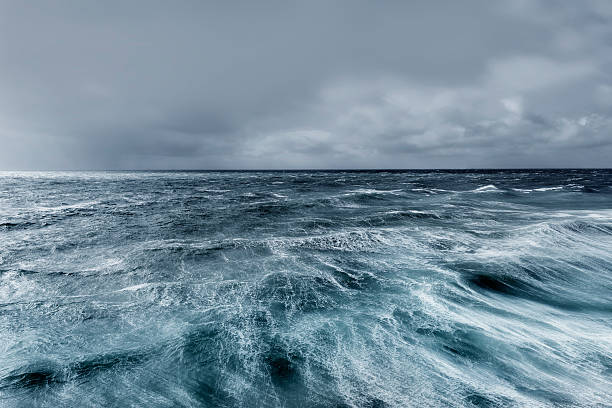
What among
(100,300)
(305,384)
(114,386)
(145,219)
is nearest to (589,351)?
(305,384)

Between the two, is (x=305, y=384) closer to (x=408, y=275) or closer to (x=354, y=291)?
(x=354, y=291)

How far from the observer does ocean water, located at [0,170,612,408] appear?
6.12m

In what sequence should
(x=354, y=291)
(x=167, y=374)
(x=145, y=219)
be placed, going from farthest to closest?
(x=145, y=219) → (x=354, y=291) → (x=167, y=374)

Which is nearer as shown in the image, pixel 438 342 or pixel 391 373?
pixel 391 373

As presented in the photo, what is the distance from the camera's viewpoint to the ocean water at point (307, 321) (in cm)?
612

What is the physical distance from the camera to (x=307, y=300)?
396 inches

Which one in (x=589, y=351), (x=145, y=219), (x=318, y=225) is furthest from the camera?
(x=145, y=219)

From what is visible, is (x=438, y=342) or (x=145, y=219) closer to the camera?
(x=438, y=342)

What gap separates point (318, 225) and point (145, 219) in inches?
538

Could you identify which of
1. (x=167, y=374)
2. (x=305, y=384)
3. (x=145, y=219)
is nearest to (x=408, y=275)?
(x=305, y=384)

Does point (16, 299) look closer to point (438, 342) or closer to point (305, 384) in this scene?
point (305, 384)

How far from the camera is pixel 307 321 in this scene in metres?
8.74

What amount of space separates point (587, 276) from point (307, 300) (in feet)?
37.6

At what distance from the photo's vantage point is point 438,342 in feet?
25.4
